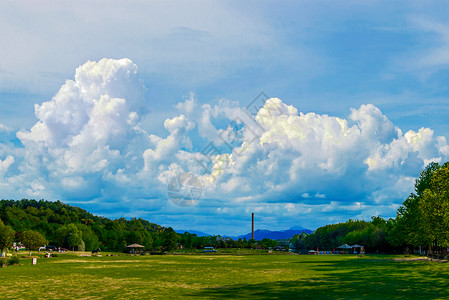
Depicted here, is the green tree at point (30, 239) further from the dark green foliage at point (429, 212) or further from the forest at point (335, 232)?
the dark green foliage at point (429, 212)

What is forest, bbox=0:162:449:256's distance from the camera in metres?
64.4

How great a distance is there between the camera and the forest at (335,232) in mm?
64375

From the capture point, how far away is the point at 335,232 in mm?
191125

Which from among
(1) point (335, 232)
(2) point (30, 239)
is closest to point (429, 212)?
(2) point (30, 239)

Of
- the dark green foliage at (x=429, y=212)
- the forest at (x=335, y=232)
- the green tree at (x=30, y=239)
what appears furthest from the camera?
the green tree at (x=30, y=239)

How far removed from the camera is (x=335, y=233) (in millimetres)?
190750

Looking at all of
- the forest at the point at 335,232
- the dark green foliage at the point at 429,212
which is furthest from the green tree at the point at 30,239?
the dark green foliage at the point at 429,212

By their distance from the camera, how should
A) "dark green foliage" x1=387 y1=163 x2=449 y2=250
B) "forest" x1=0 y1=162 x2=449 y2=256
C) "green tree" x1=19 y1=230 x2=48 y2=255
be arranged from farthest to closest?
1. "green tree" x1=19 y1=230 x2=48 y2=255
2. "forest" x1=0 y1=162 x2=449 y2=256
3. "dark green foliage" x1=387 y1=163 x2=449 y2=250

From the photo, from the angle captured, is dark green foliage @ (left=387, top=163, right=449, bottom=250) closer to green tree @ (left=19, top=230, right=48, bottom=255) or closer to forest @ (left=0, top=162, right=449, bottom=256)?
forest @ (left=0, top=162, right=449, bottom=256)

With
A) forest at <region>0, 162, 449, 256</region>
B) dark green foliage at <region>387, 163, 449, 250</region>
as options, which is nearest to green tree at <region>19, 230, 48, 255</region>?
forest at <region>0, 162, 449, 256</region>

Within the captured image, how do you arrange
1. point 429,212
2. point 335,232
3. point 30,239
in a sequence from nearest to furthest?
point 429,212 < point 30,239 < point 335,232

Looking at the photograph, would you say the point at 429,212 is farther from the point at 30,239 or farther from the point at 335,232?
the point at 335,232

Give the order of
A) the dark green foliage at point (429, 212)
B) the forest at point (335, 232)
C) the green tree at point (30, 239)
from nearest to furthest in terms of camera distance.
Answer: the dark green foliage at point (429, 212), the forest at point (335, 232), the green tree at point (30, 239)

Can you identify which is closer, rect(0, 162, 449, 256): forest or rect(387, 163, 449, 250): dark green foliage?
rect(387, 163, 449, 250): dark green foliage
